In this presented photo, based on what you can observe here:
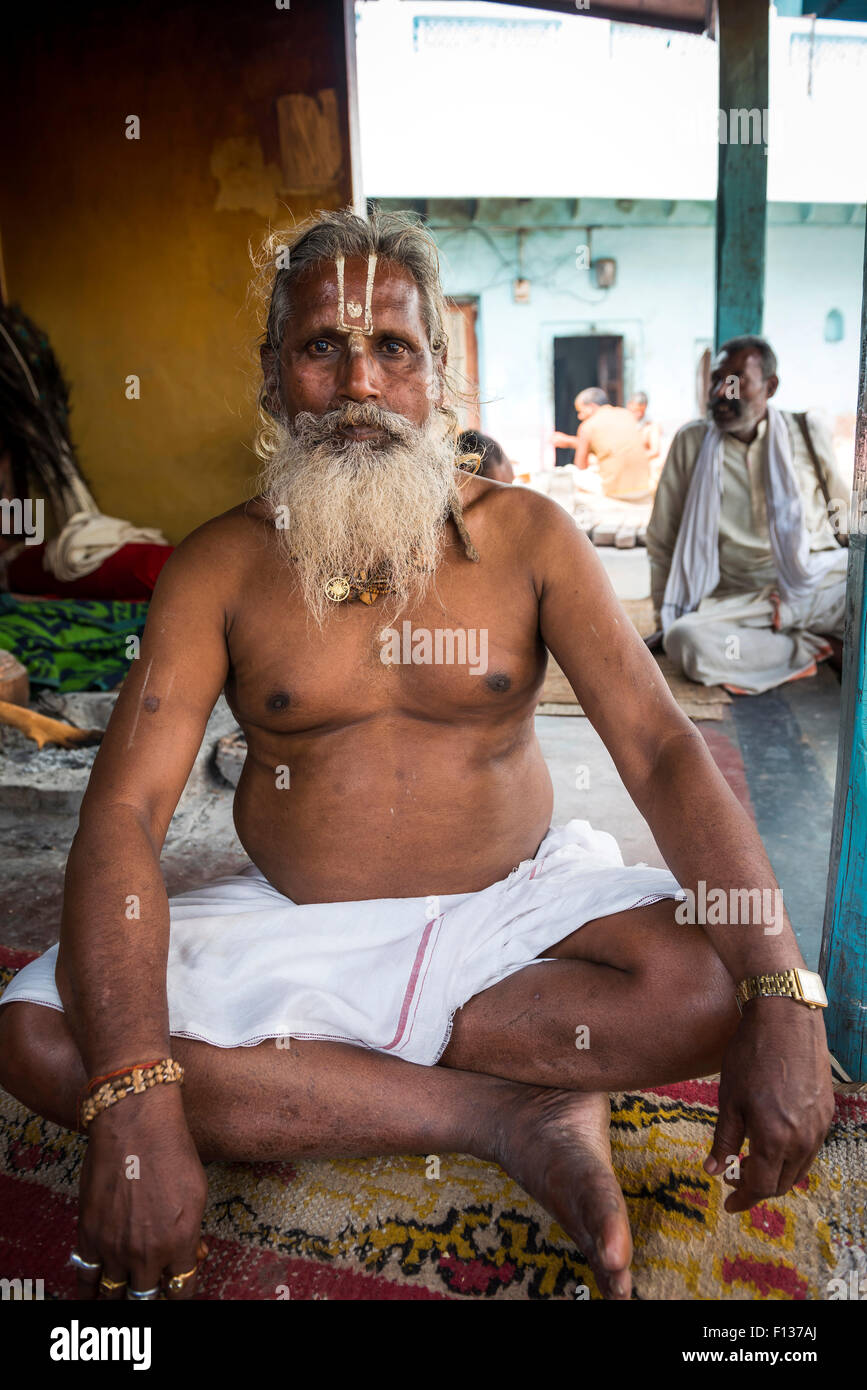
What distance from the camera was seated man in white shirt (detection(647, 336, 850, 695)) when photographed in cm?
592

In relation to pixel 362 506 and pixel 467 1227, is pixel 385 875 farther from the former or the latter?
pixel 362 506

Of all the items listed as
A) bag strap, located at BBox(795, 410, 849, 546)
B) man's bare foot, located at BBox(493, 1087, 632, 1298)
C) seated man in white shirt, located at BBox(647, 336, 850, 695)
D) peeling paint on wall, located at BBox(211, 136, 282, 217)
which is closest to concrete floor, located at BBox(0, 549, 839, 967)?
seated man in white shirt, located at BBox(647, 336, 850, 695)

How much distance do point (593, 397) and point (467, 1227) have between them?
619 inches

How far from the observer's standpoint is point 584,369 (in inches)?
650

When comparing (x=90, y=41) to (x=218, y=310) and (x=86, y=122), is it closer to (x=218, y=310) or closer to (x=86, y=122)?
(x=86, y=122)

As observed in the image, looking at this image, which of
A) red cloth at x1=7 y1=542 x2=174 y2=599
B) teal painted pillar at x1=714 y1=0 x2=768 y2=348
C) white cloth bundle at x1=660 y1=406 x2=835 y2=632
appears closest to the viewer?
red cloth at x1=7 y1=542 x2=174 y2=599

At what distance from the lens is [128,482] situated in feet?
21.4

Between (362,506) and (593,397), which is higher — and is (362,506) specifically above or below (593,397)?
below

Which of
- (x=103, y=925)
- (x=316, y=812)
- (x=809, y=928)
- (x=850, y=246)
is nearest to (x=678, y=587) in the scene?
(x=809, y=928)

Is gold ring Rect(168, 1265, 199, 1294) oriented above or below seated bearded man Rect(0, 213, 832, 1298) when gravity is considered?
below

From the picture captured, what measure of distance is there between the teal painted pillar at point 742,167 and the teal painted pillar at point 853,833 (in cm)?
543

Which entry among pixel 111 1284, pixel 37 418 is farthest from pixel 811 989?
pixel 37 418

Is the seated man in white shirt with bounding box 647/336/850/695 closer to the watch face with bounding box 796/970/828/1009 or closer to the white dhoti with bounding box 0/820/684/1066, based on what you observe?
the white dhoti with bounding box 0/820/684/1066

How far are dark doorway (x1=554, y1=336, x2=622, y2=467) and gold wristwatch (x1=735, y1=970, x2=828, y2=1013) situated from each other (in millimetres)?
15726
